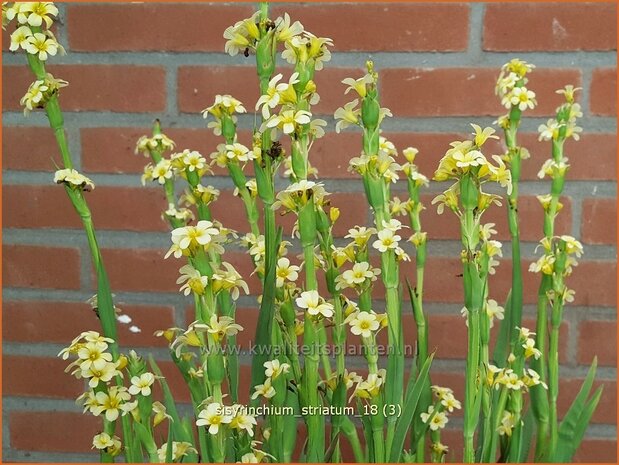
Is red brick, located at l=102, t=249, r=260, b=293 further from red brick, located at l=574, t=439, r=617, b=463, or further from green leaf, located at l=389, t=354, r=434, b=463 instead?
red brick, located at l=574, t=439, r=617, b=463

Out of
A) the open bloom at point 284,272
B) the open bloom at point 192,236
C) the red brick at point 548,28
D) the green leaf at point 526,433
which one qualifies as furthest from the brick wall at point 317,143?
the open bloom at point 192,236

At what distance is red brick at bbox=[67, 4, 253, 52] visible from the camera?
2.82 feet

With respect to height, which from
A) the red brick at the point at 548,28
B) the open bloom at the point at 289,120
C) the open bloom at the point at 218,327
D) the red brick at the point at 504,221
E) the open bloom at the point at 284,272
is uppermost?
the red brick at the point at 548,28

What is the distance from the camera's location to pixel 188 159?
59 cm

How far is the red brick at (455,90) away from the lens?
33.2 inches

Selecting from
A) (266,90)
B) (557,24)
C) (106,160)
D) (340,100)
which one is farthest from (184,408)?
(557,24)

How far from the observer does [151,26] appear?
87 centimetres

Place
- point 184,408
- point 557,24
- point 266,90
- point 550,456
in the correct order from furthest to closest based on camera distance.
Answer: point 184,408 → point 557,24 → point 550,456 → point 266,90

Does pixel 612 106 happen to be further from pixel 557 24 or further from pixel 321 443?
pixel 321 443

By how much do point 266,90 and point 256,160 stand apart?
0.05m

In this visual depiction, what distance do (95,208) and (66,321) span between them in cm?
16

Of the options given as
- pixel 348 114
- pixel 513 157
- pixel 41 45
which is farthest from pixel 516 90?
pixel 41 45

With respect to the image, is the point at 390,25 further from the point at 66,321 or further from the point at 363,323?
the point at 66,321

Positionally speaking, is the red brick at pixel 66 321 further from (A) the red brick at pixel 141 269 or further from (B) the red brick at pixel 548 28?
(B) the red brick at pixel 548 28
